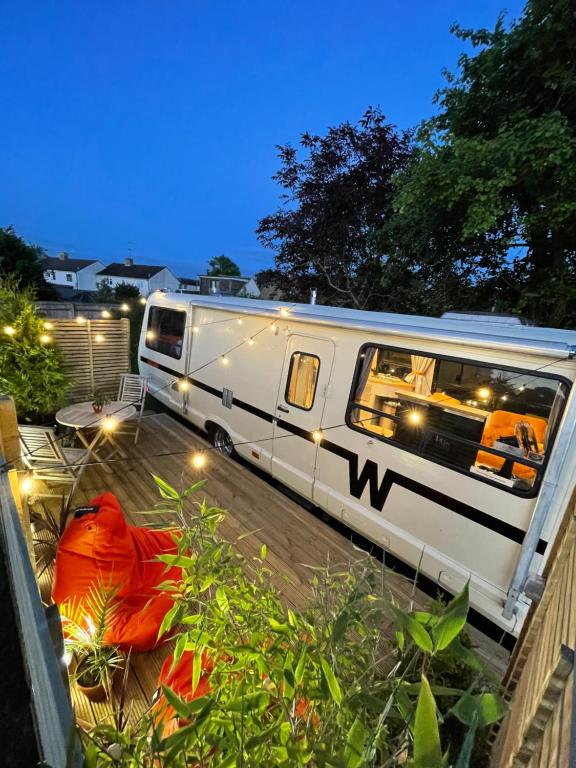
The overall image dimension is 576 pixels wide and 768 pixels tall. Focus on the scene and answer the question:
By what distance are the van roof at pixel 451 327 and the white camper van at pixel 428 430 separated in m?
0.01

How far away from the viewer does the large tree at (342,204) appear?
9672mm

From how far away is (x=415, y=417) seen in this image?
3256 millimetres

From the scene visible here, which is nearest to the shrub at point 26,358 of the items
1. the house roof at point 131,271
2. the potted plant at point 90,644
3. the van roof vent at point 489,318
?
the potted plant at point 90,644

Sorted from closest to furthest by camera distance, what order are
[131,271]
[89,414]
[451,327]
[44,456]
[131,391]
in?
[451,327] → [44,456] → [89,414] → [131,391] → [131,271]

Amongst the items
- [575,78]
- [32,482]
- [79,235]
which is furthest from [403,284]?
[79,235]

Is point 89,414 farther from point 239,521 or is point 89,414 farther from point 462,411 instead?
point 462,411

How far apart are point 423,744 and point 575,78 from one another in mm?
8583

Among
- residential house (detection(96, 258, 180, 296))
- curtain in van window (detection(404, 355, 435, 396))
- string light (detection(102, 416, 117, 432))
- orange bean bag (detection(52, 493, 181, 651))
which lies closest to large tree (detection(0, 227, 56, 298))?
string light (detection(102, 416, 117, 432))

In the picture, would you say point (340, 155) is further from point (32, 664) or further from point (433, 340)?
point (32, 664)

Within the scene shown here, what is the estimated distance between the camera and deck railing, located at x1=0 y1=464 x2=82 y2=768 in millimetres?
623

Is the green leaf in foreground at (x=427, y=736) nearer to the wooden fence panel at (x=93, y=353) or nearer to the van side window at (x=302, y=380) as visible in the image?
the van side window at (x=302, y=380)

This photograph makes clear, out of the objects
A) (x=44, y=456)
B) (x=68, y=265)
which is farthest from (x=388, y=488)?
(x=68, y=265)

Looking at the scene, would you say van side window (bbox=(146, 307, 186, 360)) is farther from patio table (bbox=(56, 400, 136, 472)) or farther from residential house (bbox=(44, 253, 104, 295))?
residential house (bbox=(44, 253, 104, 295))

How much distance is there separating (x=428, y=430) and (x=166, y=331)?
17.7 feet
